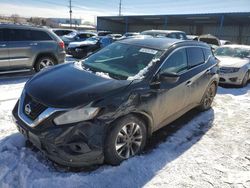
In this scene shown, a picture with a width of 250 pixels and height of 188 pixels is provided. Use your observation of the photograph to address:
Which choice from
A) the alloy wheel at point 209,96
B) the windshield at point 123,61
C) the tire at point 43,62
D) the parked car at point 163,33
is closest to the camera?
the windshield at point 123,61

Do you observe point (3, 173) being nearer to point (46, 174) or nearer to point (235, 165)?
point (46, 174)

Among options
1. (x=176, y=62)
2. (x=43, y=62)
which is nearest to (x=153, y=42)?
(x=176, y=62)

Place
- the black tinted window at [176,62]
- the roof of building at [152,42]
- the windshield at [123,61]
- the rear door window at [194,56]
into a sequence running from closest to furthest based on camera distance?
the windshield at [123,61] < the black tinted window at [176,62] < the roof of building at [152,42] < the rear door window at [194,56]

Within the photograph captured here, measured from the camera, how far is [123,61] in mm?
4168

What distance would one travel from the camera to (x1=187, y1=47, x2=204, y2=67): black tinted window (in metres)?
4.74

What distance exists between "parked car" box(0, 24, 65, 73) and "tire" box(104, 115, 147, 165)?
5.90 m

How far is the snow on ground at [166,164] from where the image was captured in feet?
10.0

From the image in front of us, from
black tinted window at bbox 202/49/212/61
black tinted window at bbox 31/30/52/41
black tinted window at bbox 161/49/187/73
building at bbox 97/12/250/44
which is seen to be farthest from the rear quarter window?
building at bbox 97/12/250/44

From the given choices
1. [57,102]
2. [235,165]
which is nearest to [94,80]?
[57,102]

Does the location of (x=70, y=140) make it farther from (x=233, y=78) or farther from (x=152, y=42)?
(x=233, y=78)

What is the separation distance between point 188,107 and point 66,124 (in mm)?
2720

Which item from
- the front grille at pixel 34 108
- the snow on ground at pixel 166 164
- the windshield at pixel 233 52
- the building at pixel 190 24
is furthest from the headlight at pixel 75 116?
the building at pixel 190 24

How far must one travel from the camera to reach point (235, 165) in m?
3.67

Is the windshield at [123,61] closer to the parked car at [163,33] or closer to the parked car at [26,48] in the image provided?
the parked car at [26,48]
